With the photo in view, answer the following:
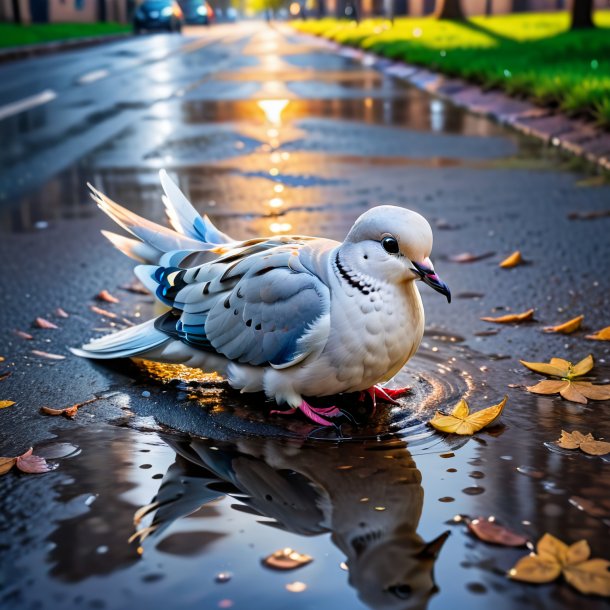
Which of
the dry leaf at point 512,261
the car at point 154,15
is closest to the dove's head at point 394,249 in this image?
the dry leaf at point 512,261

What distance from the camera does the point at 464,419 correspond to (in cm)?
325

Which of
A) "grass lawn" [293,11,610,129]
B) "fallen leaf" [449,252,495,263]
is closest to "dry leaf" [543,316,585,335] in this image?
"fallen leaf" [449,252,495,263]

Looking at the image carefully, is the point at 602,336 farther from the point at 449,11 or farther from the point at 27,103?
the point at 449,11

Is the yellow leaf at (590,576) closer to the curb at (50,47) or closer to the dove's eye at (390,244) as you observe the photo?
the dove's eye at (390,244)

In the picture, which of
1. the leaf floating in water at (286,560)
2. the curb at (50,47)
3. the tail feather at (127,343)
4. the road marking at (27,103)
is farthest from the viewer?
the curb at (50,47)

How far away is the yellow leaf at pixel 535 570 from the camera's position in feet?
7.67

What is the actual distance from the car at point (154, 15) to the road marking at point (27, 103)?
102 ft

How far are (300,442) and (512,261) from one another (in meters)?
2.72

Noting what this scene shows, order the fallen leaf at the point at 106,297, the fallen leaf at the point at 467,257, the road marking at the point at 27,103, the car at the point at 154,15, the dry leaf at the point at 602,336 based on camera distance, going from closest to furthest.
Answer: the dry leaf at the point at 602,336
the fallen leaf at the point at 106,297
the fallen leaf at the point at 467,257
the road marking at the point at 27,103
the car at the point at 154,15

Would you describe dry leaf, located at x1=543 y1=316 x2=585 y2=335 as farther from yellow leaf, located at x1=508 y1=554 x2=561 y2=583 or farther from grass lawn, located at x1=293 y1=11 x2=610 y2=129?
grass lawn, located at x1=293 y1=11 x2=610 y2=129

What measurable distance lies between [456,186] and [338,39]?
90.0ft

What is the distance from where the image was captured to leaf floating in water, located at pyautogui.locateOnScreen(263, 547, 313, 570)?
241cm

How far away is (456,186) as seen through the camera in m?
8.01

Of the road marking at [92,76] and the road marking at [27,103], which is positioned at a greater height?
the road marking at [27,103]
